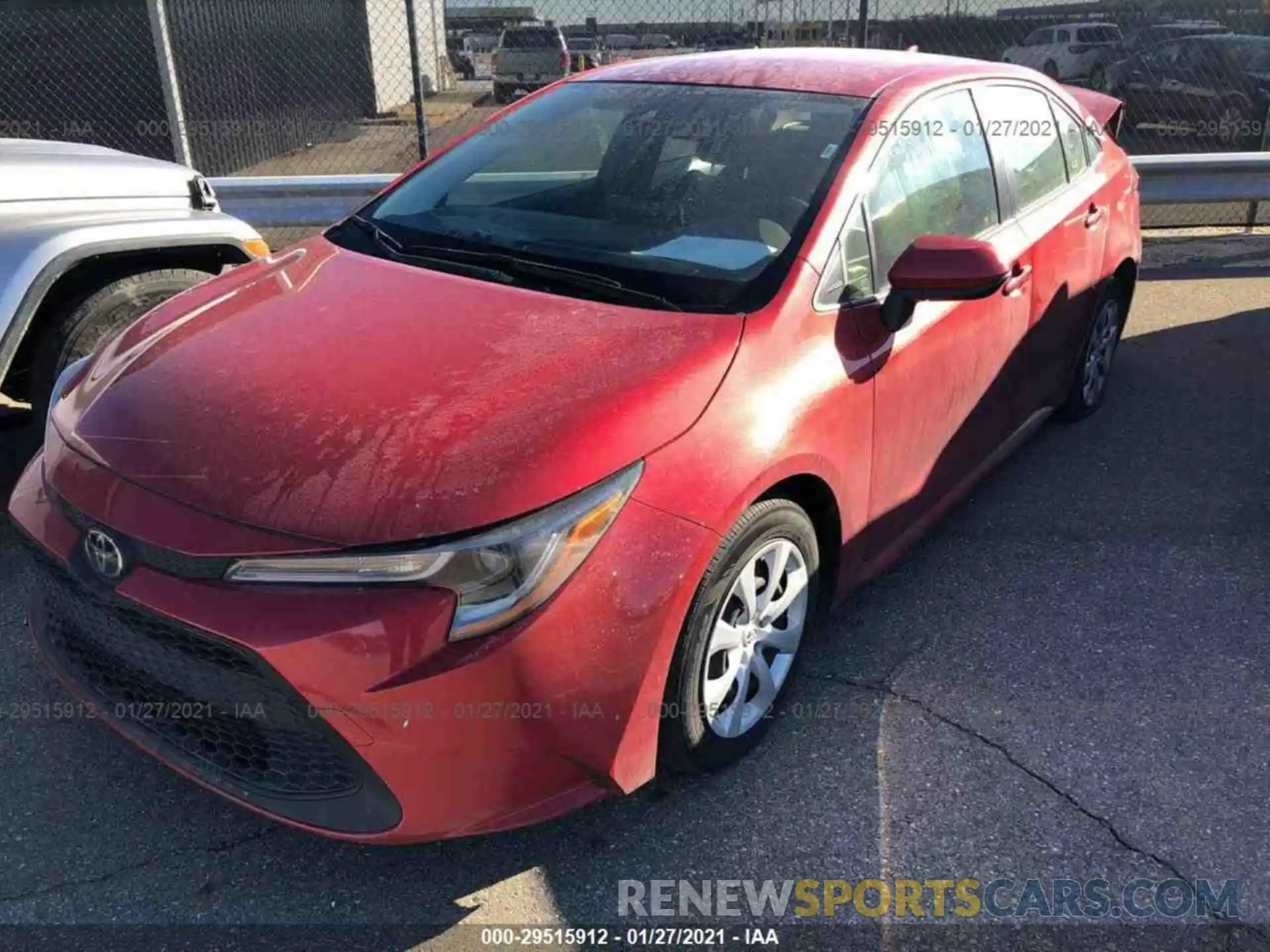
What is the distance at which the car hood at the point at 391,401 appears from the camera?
6.84 ft

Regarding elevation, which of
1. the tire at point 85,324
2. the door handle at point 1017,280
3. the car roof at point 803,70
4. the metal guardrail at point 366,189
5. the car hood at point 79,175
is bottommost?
the metal guardrail at point 366,189

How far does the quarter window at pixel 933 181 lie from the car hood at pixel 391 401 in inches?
29.8

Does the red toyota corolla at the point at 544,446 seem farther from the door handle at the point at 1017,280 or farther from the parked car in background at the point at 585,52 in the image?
the parked car in background at the point at 585,52

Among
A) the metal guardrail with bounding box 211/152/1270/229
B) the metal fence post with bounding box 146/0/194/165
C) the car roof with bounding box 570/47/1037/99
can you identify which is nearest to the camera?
the car roof with bounding box 570/47/1037/99

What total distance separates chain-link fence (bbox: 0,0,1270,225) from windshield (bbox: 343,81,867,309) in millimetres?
4890

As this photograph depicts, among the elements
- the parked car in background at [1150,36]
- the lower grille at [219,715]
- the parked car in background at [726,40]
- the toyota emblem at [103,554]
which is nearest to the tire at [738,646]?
the lower grille at [219,715]

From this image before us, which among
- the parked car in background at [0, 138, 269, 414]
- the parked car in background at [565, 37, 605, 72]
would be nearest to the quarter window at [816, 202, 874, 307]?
the parked car in background at [0, 138, 269, 414]

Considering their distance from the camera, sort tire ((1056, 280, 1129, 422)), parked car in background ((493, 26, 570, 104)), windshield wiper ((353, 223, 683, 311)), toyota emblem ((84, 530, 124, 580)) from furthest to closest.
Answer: parked car in background ((493, 26, 570, 104)) → tire ((1056, 280, 1129, 422)) → windshield wiper ((353, 223, 683, 311)) → toyota emblem ((84, 530, 124, 580))

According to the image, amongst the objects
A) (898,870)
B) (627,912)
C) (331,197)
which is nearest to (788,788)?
(898,870)

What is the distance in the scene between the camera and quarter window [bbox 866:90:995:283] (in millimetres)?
3008

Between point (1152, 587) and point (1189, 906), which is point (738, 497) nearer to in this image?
point (1189, 906)

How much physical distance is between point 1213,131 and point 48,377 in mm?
13617

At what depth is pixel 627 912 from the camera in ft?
7.59

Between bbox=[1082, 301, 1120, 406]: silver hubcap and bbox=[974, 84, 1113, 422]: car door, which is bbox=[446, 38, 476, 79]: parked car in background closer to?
bbox=[1082, 301, 1120, 406]: silver hubcap
